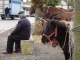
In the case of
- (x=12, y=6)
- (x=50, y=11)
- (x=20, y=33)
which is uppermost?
(x=50, y=11)

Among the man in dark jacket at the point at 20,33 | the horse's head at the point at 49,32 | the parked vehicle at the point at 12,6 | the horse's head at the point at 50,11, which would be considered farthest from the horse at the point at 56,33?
the parked vehicle at the point at 12,6

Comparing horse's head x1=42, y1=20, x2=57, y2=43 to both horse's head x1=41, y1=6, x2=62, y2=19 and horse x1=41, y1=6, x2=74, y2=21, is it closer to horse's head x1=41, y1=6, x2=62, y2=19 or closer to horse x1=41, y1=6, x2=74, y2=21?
horse x1=41, y1=6, x2=74, y2=21

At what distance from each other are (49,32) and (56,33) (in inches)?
12.5

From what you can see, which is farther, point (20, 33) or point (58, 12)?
point (58, 12)

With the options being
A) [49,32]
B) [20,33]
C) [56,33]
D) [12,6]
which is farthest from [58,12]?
[12,6]

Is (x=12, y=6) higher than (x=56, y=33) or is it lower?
lower

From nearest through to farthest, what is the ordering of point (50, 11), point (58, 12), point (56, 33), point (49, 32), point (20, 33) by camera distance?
point (49, 32) → point (56, 33) → point (20, 33) → point (58, 12) → point (50, 11)

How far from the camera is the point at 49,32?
22.7 ft

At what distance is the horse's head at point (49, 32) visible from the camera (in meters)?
6.84

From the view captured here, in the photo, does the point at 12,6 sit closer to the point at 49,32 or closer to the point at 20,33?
the point at 20,33

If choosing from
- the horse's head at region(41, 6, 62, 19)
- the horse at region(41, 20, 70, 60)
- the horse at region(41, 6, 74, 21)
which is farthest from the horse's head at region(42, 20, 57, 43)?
the horse's head at region(41, 6, 62, 19)

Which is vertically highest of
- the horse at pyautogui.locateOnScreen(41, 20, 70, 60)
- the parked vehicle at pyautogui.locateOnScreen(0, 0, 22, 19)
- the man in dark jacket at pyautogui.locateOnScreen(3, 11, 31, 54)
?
the horse at pyautogui.locateOnScreen(41, 20, 70, 60)

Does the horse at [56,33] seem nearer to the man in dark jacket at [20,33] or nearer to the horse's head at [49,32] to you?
the horse's head at [49,32]

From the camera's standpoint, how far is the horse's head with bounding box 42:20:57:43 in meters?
6.84
